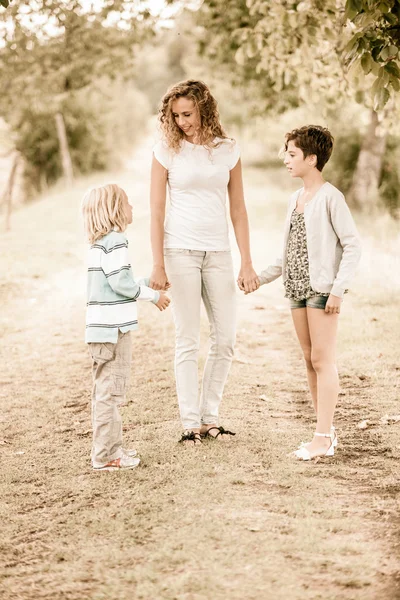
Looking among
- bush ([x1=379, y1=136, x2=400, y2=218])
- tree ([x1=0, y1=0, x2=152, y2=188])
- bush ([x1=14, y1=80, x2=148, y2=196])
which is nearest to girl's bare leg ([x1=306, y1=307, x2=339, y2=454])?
tree ([x1=0, y1=0, x2=152, y2=188])

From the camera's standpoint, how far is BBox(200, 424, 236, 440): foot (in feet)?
17.5

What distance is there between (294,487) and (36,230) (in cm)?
1569

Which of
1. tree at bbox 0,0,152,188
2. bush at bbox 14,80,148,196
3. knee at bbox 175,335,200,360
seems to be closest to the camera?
knee at bbox 175,335,200,360

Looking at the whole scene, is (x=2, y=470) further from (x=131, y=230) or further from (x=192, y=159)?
(x=131, y=230)

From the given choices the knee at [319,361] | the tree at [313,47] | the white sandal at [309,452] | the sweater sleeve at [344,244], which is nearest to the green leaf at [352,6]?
the tree at [313,47]

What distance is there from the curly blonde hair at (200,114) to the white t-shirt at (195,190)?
4 centimetres

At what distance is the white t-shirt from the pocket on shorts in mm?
717

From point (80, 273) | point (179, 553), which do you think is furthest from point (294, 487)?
point (80, 273)

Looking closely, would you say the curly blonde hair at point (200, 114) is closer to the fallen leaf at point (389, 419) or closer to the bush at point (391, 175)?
the fallen leaf at point (389, 419)

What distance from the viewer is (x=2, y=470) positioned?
516 cm

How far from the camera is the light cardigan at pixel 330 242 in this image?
4750mm

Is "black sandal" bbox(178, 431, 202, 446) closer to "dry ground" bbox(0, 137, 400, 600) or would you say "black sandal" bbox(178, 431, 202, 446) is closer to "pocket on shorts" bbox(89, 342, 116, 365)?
"dry ground" bbox(0, 137, 400, 600)

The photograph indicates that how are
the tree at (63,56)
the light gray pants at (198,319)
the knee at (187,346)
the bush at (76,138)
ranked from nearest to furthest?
the light gray pants at (198,319) → the knee at (187,346) → the tree at (63,56) → the bush at (76,138)

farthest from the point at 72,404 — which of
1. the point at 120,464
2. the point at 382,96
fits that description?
the point at 382,96
